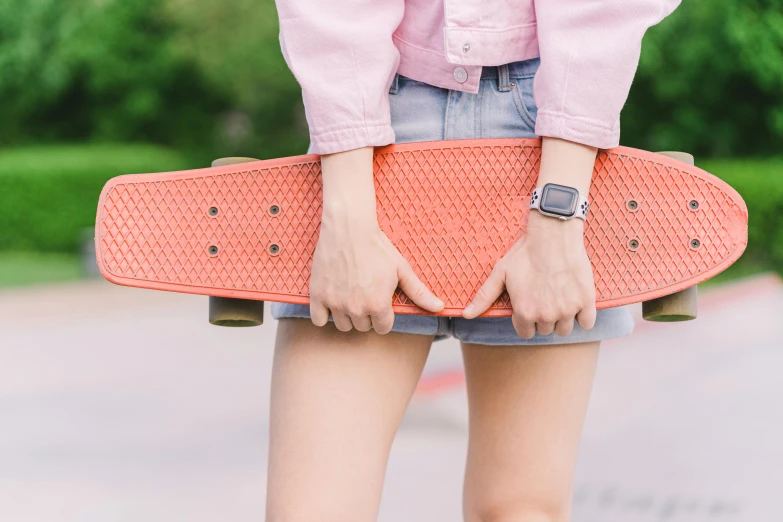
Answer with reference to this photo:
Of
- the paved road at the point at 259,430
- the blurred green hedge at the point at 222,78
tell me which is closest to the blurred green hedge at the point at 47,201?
the blurred green hedge at the point at 222,78

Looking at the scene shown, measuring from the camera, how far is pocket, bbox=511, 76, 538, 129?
1.48 metres

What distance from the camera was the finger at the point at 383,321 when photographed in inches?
54.1

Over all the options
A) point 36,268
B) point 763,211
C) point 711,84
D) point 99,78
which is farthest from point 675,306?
point 99,78

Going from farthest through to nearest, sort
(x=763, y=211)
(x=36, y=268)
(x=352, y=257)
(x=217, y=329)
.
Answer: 1. (x=36, y=268)
2. (x=763, y=211)
3. (x=217, y=329)
4. (x=352, y=257)

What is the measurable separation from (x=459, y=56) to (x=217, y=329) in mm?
6002

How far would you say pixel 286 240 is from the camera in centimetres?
154

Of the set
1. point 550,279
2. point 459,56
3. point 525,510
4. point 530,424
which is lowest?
point 525,510

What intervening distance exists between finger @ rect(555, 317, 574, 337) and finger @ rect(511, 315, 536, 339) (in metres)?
0.04

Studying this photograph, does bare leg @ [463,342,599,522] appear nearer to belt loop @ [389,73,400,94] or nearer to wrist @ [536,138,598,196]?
wrist @ [536,138,598,196]

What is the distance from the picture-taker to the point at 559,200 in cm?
137

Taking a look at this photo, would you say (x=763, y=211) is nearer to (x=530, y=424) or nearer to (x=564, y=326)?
(x=530, y=424)

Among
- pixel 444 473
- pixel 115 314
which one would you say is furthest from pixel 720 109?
pixel 444 473

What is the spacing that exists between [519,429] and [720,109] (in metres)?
11.3

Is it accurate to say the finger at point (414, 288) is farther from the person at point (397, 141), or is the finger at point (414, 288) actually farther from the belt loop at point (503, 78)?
the belt loop at point (503, 78)
